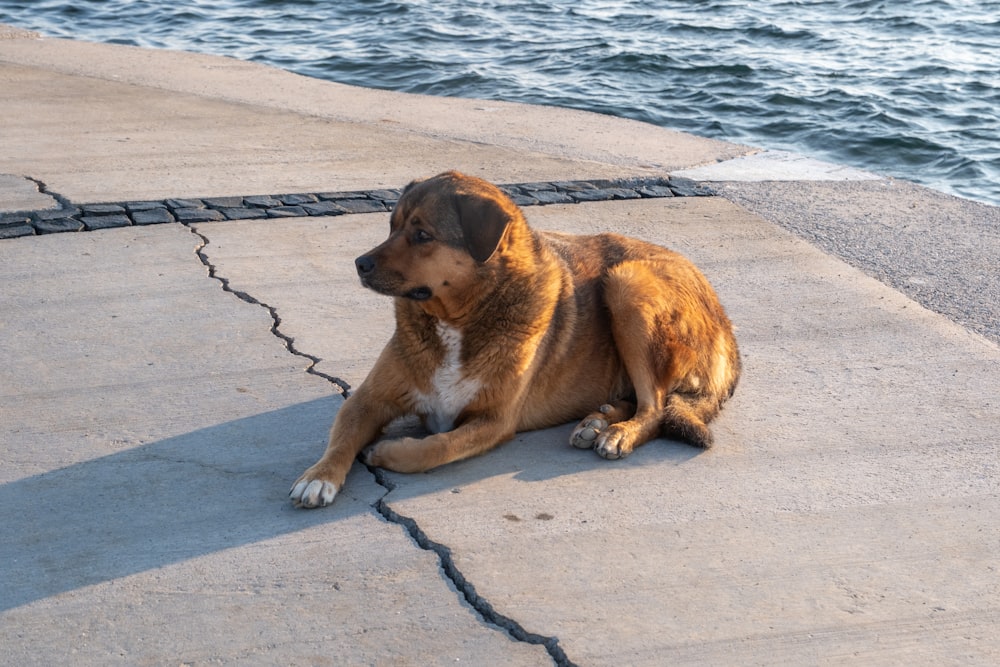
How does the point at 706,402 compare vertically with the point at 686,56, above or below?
above

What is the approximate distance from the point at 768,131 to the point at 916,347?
8.27m

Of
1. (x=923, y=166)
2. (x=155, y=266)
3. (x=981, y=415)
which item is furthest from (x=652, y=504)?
(x=923, y=166)

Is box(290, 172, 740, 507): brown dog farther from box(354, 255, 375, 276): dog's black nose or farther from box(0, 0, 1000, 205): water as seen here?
box(0, 0, 1000, 205): water

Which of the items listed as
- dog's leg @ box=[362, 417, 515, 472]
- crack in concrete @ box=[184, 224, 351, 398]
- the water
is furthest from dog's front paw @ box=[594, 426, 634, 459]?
the water

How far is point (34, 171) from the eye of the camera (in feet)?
30.0

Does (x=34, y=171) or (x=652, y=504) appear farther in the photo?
(x=34, y=171)

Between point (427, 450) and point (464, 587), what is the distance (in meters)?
0.89

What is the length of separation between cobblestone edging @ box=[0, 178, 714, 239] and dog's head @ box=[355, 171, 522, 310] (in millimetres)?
3561

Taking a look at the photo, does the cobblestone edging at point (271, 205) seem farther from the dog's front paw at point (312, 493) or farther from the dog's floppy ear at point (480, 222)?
the dog's front paw at point (312, 493)

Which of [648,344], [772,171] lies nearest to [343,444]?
[648,344]

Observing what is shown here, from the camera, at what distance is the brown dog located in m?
4.98

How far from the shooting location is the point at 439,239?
16.3 feet

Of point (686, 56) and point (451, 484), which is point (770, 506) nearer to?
point (451, 484)

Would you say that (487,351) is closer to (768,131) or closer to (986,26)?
(768,131)
